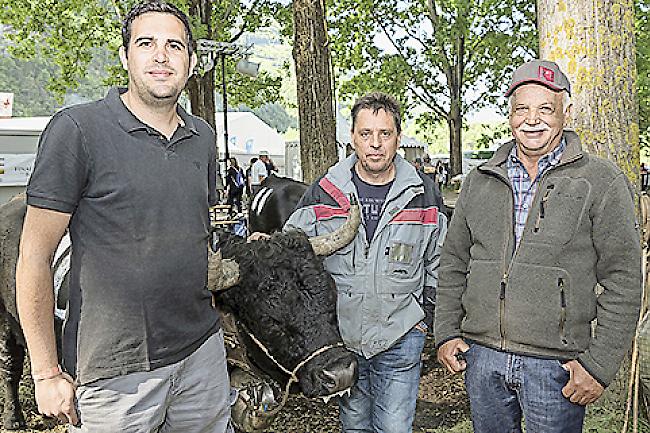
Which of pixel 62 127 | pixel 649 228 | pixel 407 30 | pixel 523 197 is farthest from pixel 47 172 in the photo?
pixel 407 30

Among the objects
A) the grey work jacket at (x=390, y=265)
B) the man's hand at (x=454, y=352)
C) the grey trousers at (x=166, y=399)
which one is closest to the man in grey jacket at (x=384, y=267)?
the grey work jacket at (x=390, y=265)

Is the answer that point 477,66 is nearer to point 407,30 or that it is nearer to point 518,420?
point 407,30

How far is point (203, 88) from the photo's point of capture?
1686cm

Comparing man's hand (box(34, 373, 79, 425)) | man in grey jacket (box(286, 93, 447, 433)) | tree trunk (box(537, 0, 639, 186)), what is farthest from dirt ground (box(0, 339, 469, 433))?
man's hand (box(34, 373, 79, 425))

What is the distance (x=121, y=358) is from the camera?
2.34m

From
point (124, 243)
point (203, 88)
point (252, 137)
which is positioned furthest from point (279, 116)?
point (124, 243)

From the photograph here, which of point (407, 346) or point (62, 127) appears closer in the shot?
point (62, 127)

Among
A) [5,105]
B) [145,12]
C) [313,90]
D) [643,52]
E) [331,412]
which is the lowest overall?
[331,412]

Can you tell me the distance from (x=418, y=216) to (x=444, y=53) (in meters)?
25.7

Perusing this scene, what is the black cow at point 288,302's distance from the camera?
3.28m

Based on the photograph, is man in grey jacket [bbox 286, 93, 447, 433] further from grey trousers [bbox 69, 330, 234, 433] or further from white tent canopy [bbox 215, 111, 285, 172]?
white tent canopy [bbox 215, 111, 285, 172]

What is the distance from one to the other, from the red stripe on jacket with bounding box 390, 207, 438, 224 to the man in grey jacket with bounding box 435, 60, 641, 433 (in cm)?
42

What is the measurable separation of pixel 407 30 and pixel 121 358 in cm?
2705

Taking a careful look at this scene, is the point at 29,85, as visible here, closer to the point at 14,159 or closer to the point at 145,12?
the point at 14,159
